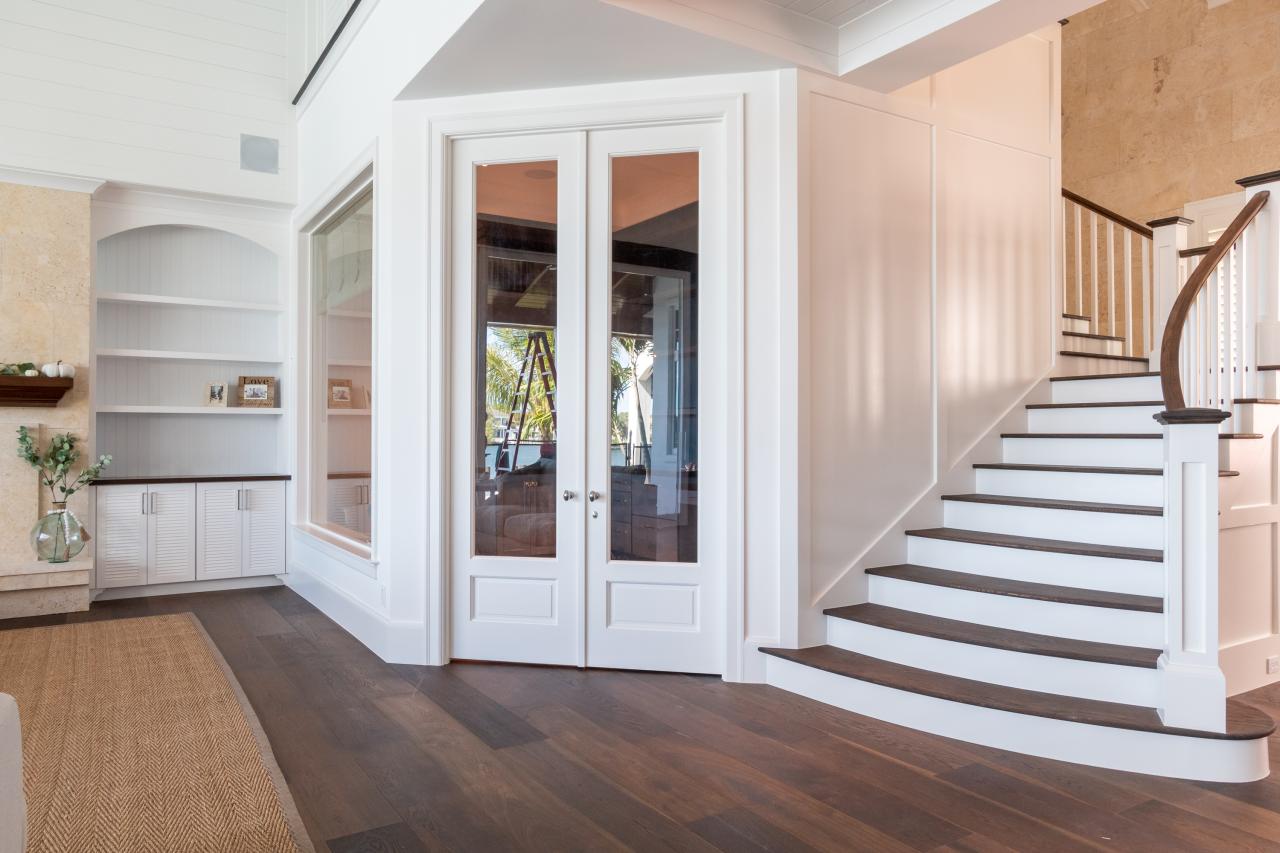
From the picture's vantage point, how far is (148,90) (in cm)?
570

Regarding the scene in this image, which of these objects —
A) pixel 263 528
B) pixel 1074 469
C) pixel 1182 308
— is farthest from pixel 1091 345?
pixel 263 528

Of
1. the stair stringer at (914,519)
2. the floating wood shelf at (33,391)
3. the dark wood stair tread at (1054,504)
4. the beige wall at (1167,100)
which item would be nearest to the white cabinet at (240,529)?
the floating wood shelf at (33,391)

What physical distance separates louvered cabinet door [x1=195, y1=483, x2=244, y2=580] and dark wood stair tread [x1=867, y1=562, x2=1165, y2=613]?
459 centimetres

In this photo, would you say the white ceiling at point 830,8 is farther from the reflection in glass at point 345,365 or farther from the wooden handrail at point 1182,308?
the reflection in glass at point 345,365

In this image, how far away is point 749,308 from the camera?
13.0 ft

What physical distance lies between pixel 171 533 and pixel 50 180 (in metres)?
2.49

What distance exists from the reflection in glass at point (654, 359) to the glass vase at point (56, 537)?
3.69 metres

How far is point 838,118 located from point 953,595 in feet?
7.77

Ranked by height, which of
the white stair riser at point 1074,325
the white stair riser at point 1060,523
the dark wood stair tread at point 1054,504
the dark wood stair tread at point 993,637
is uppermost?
the white stair riser at point 1074,325

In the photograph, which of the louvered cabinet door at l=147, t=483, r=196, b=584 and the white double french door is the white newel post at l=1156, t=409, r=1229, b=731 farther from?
the louvered cabinet door at l=147, t=483, r=196, b=584

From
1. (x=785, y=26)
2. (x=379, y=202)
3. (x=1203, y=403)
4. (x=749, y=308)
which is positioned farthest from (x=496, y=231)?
(x=1203, y=403)

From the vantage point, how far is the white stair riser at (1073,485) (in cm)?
394

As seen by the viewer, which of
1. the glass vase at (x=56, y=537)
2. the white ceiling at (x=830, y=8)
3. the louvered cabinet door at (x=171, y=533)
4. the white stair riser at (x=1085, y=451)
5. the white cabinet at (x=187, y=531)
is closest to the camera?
the white ceiling at (x=830, y=8)

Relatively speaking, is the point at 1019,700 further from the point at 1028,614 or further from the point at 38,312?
the point at 38,312
